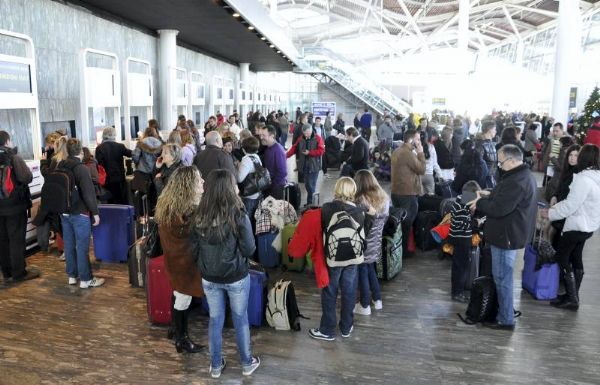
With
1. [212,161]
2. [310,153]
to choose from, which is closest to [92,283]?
[212,161]

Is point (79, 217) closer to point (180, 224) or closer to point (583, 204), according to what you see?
point (180, 224)

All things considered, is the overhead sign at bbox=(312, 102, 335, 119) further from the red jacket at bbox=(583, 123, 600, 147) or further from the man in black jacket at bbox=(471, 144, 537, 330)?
the man in black jacket at bbox=(471, 144, 537, 330)

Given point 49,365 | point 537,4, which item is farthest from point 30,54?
point 537,4

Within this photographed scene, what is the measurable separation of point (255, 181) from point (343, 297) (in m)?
2.30

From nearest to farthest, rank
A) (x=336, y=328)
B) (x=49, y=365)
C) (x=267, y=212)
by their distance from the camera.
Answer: (x=49, y=365) < (x=336, y=328) < (x=267, y=212)

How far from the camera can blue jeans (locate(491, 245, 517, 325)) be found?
4.38 meters

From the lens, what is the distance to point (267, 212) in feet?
20.1

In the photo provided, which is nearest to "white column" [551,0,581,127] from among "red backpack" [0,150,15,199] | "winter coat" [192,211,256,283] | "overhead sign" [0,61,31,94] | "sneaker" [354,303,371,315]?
"sneaker" [354,303,371,315]

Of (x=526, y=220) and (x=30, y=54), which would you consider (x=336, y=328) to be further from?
(x=30, y=54)

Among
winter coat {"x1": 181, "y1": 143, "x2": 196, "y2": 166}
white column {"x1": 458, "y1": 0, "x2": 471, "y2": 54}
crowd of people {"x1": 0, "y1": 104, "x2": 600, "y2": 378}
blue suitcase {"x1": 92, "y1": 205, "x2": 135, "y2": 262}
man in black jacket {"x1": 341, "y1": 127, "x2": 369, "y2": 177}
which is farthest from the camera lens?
white column {"x1": 458, "y1": 0, "x2": 471, "y2": 54}

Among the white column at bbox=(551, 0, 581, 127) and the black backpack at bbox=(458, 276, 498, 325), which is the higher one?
the white column at bbox=(551, 0, 581, 127)

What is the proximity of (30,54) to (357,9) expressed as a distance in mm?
39178

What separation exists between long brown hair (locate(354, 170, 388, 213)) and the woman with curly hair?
5.19 feet

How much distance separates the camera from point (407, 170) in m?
6.34
